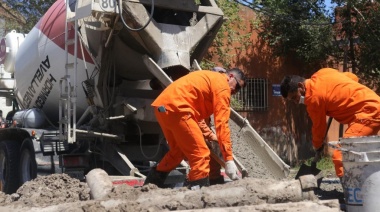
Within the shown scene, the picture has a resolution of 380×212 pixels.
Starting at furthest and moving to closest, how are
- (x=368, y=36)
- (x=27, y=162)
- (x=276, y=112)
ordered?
(x=276, y=112)
(x=368, y=36)
(x=27, y=162)

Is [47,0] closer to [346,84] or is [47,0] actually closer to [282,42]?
[282,42]

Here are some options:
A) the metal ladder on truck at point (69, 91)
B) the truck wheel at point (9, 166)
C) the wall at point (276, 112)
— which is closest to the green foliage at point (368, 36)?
the wall at point (276, 112)

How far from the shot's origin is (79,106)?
6.62 metres

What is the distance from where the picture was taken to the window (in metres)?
12.7

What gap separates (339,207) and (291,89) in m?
1.45

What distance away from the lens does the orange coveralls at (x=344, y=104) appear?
4508 mm

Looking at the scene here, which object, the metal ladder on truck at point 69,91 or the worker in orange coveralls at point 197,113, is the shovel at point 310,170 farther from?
the metal ladder on truck at point 69,91

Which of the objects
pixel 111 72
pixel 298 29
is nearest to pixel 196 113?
pixel 111 72

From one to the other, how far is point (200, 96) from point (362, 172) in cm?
175

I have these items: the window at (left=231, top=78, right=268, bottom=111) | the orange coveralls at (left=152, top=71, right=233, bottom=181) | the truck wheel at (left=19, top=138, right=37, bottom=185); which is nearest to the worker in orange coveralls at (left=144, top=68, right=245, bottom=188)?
the orange coveralls at (left=152, top=71, right=233, bottom=181)

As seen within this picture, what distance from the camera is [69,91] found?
A: 633 centimetres

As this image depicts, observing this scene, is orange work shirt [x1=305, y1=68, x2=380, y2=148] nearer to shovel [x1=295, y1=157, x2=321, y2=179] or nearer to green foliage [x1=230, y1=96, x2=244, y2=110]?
shovel [x1=295, y1=157, x2=321, y2=179]

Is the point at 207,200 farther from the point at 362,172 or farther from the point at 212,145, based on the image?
the point at 212,145

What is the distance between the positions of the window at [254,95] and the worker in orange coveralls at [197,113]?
7.58 meters
